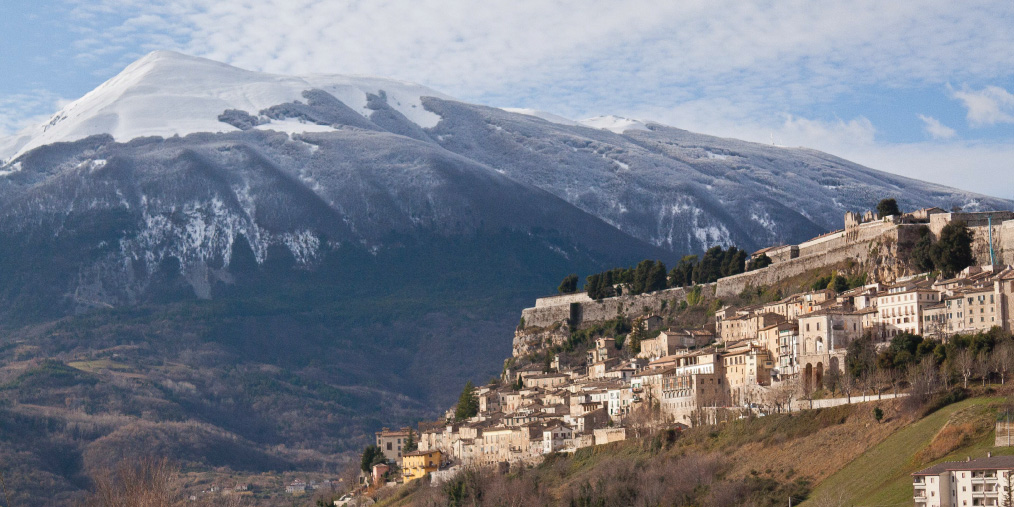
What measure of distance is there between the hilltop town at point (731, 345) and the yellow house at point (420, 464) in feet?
0.32

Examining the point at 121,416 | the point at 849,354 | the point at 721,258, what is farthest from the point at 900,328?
the point at 121,416

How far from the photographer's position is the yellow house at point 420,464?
112850 millimetres

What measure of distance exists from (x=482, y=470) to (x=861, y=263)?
87.6ft

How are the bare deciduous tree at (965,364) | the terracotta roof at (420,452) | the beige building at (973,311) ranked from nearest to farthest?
the bare deciduous tree at (965,364) → the beige building at (973,311) → the terracotta roof at (420,452)

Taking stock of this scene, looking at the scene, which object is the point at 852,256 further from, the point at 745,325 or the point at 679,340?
the point at 679,340

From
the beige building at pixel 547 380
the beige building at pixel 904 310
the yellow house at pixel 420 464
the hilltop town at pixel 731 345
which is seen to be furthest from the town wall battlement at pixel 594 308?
the beige building at pixel 904 310

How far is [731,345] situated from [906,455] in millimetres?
24699

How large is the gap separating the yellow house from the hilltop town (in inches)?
3.8

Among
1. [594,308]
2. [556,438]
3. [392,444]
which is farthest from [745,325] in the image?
[392,444]

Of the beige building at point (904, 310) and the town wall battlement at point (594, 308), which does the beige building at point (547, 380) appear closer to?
the town wall battlement at point (594, 308)

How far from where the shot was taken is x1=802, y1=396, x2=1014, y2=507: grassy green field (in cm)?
7344

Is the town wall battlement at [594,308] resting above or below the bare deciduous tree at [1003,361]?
above

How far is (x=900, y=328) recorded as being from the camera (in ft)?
288

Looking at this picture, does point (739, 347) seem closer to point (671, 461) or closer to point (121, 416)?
point (671, 461)
